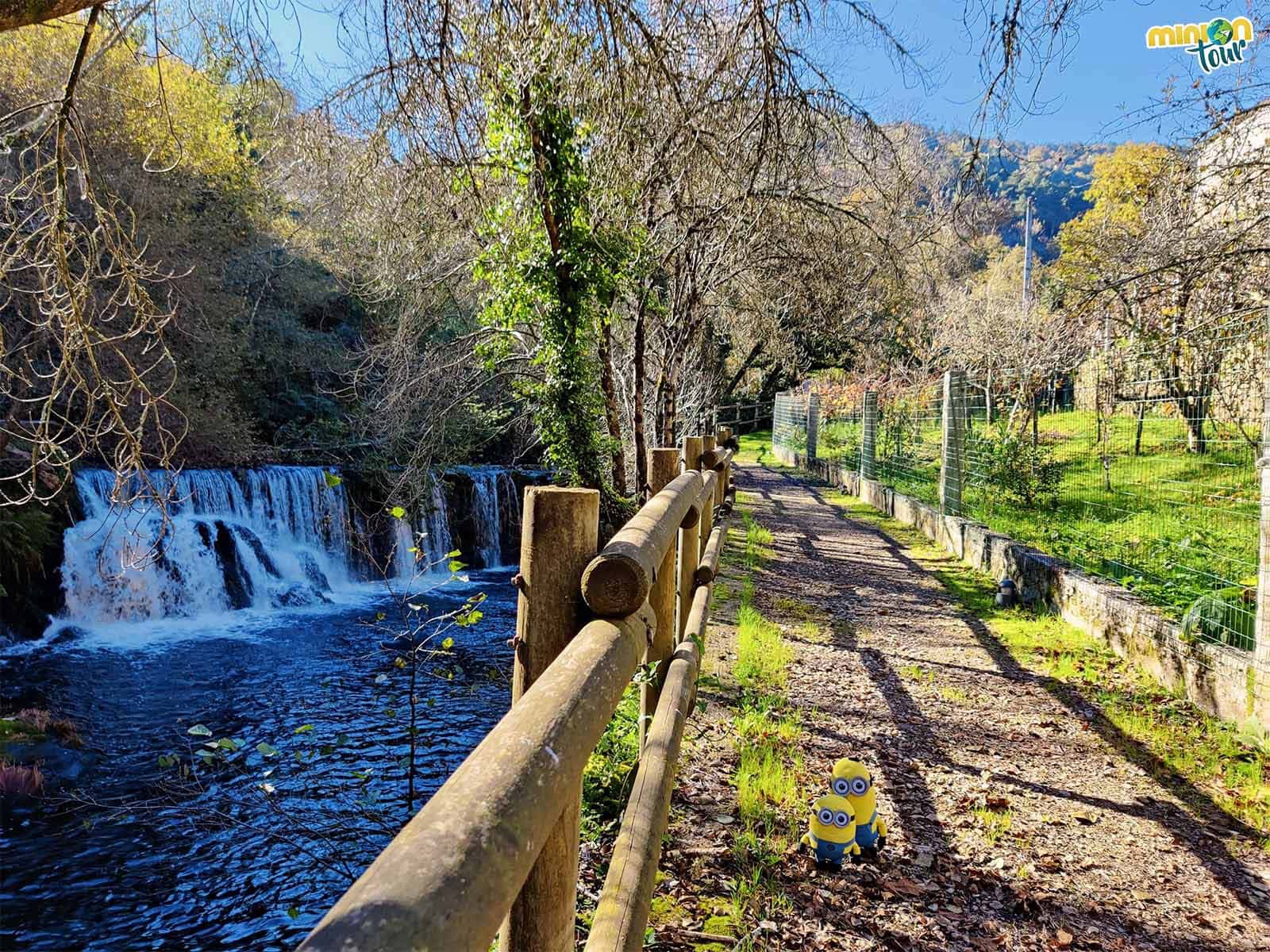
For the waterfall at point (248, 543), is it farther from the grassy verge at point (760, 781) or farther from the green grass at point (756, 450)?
the green grass at point (756, 450)

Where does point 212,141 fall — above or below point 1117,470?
above

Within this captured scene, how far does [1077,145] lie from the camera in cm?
493

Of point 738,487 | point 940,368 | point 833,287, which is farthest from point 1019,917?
point 940,368

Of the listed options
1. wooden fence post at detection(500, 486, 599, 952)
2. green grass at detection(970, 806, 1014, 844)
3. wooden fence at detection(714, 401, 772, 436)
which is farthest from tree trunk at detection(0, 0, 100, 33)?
wooden fence at detection(714, 401, 772, 436)

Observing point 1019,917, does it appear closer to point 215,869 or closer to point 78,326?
point 78,326

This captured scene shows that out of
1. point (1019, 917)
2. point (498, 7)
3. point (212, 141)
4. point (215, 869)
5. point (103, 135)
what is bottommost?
point (215, 869)

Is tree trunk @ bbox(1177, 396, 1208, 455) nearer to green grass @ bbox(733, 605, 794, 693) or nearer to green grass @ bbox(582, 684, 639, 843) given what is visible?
green grass @ bbox(733, 605, 794, 693)

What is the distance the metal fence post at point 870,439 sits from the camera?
1480 centimetres

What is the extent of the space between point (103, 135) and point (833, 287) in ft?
35.5

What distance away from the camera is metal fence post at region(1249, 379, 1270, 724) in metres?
4.20

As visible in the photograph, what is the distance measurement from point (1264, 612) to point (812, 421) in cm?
1676

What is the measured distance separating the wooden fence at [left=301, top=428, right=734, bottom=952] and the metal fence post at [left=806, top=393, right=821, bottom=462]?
17845mm

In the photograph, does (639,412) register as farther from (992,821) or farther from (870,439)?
(870,439)

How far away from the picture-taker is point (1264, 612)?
13.9 ft
